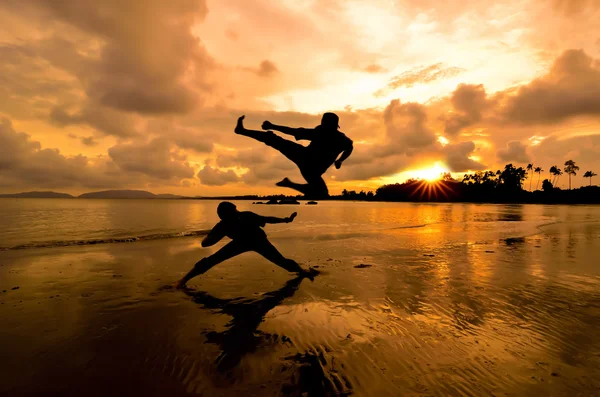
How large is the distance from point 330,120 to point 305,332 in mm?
4411

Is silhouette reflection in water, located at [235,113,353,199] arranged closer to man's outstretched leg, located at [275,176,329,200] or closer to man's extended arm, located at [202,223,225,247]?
man's outstretched leg, located at [275,176,329,200]

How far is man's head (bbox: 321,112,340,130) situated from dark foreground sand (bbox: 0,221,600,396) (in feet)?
14.0

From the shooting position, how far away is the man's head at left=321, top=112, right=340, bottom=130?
6441 millimetres

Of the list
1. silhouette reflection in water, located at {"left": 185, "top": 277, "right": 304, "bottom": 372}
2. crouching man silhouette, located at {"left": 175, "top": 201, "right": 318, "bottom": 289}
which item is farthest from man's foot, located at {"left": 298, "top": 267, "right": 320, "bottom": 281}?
crouching man silhouette, located at {"left": 175, "top": 201, "right": 318, "bottom": 289}

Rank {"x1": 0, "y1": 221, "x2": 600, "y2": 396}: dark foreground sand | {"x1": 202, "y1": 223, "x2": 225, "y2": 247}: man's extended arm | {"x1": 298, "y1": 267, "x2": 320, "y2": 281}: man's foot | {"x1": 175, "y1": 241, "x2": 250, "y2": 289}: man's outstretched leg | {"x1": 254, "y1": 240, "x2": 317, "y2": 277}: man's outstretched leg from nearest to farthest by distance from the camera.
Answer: {"x1": 0, "y1": 221, "x2": 600, "y2": 396}: dark foreground sand, {"x1": 202, "y1": 223, "x2": 225, "y2": 247}: man's extended arm, {"x1": 175, "y1": 241, "x2": 250, "y2": 289}: man's outstretched leg, {"x1": 254, "y1": 240, "x2": 317, "y2": 277}: man's outstretched leg, {"x1": 298, "y1": 267, "x2": 320, "y2": 281}: man's foot

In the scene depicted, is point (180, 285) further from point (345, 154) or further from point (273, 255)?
point (345, 154)

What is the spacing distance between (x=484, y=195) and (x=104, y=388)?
17990 cm

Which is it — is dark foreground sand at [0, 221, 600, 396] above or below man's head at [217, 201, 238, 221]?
below

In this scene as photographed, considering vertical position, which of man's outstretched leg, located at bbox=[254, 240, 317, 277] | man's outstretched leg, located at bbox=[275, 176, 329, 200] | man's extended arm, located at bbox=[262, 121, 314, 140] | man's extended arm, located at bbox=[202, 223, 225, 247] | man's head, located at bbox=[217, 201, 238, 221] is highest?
man's extended arm, located at bbox=[262, 121, 314, 140]

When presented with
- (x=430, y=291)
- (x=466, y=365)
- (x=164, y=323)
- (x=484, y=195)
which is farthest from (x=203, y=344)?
(x=484, y=195)

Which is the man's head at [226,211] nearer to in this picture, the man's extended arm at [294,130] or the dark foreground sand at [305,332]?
the dark foreground sand at [305,332]

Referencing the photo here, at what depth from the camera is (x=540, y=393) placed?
410cm

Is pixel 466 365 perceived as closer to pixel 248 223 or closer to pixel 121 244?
pixel 248 223

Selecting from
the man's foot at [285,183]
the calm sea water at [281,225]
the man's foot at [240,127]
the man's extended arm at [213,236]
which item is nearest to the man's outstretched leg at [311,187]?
the man's foot at [285,183]
